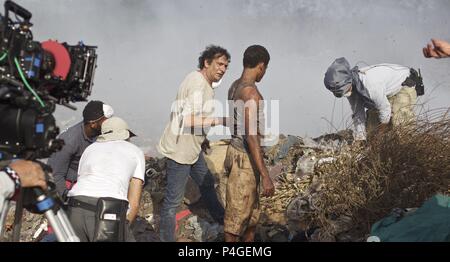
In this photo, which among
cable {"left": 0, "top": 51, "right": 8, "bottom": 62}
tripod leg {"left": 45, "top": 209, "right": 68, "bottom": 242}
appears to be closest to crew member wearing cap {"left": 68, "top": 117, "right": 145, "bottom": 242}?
tripod leg {"left": 45, "top": 209, "right": 68, "bottom": 242}

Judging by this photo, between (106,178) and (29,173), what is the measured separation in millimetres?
1142

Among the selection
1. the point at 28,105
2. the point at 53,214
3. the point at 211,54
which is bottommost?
the point at 53,214

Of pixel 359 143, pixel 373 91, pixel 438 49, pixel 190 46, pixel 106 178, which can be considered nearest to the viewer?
pixel 438 49

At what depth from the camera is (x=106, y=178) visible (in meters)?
3.75

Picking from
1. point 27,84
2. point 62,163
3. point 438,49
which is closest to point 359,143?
point 438,49

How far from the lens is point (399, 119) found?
570 centimetres

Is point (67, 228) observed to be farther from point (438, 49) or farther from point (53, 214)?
point (438, 49)

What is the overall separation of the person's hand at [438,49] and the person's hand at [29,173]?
2488mm

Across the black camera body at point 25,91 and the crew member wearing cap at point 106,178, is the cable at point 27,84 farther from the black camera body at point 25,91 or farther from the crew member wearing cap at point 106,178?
the crew member wearing cap at point 106,178

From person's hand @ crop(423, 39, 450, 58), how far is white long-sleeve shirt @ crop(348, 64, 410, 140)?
2.19 m

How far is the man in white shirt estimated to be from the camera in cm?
585

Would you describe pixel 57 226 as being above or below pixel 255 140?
below
